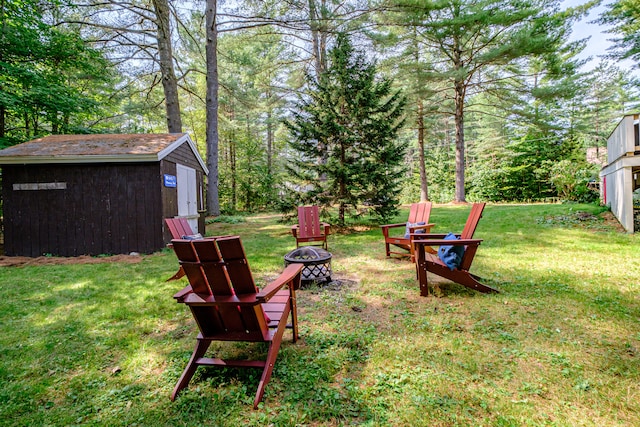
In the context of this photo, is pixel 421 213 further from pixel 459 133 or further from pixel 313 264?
pixel 459 133

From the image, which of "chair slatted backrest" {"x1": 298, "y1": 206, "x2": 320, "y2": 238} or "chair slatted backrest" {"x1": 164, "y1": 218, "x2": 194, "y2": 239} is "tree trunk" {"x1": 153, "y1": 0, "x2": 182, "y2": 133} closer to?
"chair slatted backrest" {"x1": 298, "y1": 206, "x2": 320, "y2": 238}

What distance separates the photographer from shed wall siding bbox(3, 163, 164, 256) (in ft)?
20.9

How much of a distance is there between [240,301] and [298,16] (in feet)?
43.2

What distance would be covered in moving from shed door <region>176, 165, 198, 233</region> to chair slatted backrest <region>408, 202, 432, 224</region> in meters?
5.14

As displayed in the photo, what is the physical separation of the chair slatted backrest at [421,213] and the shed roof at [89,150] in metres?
5.21

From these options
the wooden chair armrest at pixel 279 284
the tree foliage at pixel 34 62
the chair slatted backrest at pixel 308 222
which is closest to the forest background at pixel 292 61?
the tree foliage at pixel 34 62

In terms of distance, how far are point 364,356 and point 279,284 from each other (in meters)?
0.82

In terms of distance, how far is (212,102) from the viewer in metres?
12.0

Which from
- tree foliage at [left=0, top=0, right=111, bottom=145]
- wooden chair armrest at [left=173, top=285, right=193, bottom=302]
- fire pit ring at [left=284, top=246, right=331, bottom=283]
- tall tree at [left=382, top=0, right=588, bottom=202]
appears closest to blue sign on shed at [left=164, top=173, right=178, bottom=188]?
tree foliage at [left=0, top=0, right=111, bottom=145]

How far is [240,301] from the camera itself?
1.70 metres

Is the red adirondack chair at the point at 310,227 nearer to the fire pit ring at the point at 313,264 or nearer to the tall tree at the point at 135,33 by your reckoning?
the fire pit ring at the point at 313,264

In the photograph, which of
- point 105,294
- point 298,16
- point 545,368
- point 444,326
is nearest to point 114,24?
point 298,16

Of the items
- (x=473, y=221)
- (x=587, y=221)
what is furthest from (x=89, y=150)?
(x=587, y=221)

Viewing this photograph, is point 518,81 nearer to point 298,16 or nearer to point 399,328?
point 298,16
